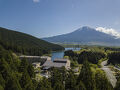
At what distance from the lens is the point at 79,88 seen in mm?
13797

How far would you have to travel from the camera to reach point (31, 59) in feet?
163

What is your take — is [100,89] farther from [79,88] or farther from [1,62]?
[1,62]

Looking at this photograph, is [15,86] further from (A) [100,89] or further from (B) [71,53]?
(B) [71,53]

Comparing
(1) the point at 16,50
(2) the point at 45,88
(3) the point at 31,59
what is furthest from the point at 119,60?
(1) the point at 16,50

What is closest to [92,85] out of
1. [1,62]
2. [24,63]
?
[24,63]

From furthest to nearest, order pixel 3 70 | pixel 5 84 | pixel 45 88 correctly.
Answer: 1. pixel 3 70
2. pixel 5 84
3. pixel 45 88

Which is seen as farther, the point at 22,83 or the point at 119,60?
the point at 119,60

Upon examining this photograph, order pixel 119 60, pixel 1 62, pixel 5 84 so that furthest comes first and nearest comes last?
1. pixel 119 60
2. pixel 1 62
3. pixel 5 84

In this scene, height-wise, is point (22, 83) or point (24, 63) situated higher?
point (24, 63)

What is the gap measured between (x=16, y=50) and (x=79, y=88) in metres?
57.2

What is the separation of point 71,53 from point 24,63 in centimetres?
4652

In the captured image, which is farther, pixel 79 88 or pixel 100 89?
pixel 100 89

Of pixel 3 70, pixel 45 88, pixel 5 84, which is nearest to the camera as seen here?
pixel 45 88

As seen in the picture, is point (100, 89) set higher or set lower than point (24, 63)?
lower
